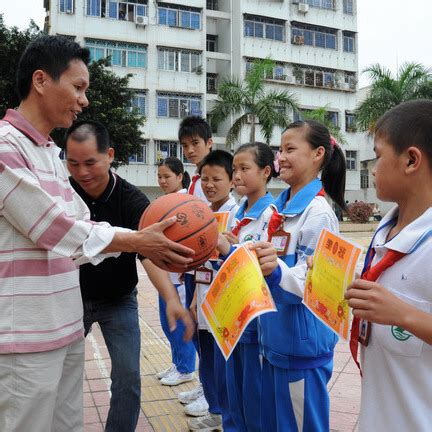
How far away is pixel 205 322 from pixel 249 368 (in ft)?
2.24

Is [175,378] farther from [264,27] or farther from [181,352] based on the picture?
[264,27]

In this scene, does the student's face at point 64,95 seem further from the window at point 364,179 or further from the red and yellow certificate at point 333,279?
the window at point 364,179

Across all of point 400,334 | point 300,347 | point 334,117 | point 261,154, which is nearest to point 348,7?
point 334,117

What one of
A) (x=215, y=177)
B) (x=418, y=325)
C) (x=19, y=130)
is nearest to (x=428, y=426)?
(x=418, y=325)

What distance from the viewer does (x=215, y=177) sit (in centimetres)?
383

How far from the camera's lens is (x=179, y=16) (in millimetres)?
28062

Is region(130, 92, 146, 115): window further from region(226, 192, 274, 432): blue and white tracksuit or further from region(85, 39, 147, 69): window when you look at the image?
region(226, 192, 274, 432): blue and white tracksuit

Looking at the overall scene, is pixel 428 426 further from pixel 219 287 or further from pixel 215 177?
pixel 215 177

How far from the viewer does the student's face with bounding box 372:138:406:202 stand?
1700 mm

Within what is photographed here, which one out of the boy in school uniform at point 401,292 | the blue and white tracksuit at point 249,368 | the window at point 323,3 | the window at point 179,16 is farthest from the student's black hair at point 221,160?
the window at point 323,3

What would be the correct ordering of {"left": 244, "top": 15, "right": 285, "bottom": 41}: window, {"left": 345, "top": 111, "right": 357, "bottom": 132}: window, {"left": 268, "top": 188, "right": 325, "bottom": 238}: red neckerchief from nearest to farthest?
{"left": 268, "top": 188, "right": 325, "bottom": 238}: red neckerchief → {"left": 244, "top": 15, "right": 285, "bottom": 41}: window → {"left": 345, "top": 111, "right": 357, "bottom": 132}: window

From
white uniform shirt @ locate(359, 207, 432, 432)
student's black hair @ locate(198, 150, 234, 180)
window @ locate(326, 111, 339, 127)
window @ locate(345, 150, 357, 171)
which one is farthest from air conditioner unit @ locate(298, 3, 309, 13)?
white uniform shirt @ locate(359, 207, 432, 432)

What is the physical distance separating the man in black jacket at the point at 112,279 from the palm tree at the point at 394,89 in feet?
64.5

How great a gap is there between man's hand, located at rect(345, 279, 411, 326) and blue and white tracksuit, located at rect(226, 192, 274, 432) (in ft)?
4.05
